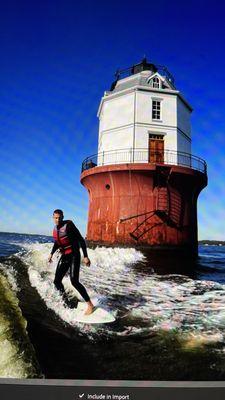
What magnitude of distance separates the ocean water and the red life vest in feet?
0.70

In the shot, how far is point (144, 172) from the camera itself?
29.9 ft

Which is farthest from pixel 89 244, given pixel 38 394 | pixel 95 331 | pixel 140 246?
pixel 38 394

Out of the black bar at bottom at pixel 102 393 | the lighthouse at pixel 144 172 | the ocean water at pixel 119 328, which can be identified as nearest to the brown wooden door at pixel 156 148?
the lighthouse at pixel 144 172

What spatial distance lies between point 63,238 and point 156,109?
9.31m

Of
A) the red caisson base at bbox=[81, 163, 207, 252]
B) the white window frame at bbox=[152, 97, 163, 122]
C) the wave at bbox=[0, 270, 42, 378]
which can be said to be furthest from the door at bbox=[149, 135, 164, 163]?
the wave at bbox=[0, 270, 42, 378]

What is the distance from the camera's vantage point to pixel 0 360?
7.38ft

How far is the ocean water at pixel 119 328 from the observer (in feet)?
7.29

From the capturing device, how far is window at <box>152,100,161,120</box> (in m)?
12.0

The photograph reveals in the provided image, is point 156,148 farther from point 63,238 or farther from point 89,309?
point 89,309

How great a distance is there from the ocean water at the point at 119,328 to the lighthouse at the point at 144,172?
1273 millimetres

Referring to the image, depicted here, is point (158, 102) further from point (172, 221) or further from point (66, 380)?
point (66, 380)

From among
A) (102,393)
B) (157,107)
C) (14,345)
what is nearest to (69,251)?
(14,345)

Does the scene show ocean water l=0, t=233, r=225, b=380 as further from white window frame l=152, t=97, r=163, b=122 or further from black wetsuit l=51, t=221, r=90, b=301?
white window frame l=152, t=97, r=163, b=122

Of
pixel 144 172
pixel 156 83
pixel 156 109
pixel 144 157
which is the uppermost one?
pixel 156 83
